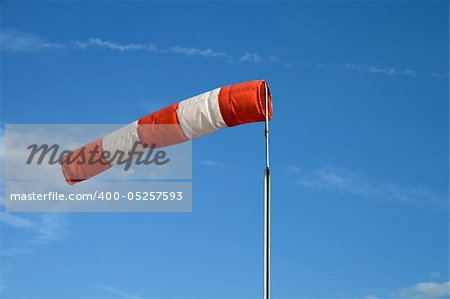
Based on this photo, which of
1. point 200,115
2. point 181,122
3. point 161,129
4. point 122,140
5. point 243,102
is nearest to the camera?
point 243,102

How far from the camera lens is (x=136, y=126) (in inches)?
513

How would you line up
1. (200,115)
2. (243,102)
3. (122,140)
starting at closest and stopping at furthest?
1. (243,102)
2. (200,115)
3. (122,140)

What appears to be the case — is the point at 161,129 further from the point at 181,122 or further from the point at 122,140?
the point at 122,140

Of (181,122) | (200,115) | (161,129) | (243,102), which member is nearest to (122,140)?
(161,129)

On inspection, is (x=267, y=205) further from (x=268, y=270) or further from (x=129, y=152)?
(x=129, y=152)

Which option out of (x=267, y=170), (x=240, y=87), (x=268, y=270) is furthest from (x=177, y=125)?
(x=268, y=270)

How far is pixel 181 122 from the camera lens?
40.7ft

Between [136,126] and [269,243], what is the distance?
12.5 ft

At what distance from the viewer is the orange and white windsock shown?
1165cm

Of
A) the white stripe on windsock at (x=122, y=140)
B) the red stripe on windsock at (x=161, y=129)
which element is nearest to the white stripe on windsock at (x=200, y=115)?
the red stripe on windsock at (x=161, y=129)

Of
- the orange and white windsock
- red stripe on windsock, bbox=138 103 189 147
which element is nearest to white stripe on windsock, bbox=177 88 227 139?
the orange and white windsock

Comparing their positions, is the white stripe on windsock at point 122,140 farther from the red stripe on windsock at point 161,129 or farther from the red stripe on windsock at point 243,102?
the red stripe on windsock at point 243,102

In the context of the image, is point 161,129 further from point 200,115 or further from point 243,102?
point 243,102

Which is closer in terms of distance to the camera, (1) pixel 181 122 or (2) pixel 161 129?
(1) pixel 181 122
